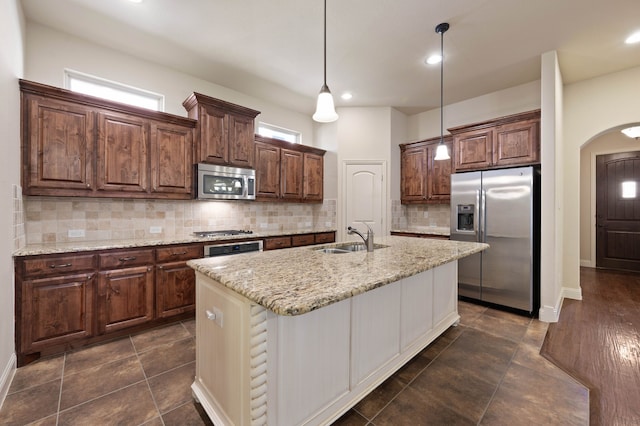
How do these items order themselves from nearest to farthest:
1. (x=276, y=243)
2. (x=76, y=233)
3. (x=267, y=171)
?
(x=76, y=233) < (x=276, y=243) < (x=267, y=171)

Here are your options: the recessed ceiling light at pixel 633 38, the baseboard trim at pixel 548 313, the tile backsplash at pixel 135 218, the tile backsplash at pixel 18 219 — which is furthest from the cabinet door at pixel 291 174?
the recessed ceiling light at pixel 633 38

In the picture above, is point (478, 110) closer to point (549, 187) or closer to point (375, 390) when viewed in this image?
point (549, 187)

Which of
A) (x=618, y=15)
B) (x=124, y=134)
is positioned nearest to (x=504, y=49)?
(x=618, y=15)

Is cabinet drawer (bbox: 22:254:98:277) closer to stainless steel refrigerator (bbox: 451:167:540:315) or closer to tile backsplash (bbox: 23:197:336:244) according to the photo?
tile backsplash (bbox: 23:197:336:244)

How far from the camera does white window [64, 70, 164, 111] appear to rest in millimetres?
2838

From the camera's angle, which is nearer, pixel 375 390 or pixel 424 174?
pixel 375 390

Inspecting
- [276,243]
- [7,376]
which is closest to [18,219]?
[7,376]

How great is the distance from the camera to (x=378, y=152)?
4.72m

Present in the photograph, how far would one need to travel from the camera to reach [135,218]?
3.13 metres

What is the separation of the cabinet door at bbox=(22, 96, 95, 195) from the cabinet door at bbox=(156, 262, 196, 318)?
1080 mm

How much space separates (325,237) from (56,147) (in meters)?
3.43

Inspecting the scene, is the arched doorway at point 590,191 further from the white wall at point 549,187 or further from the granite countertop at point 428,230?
the white wall at point 549,187

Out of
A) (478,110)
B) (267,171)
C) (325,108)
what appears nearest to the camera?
(325,108)

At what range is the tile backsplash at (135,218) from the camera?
2.62 metres
